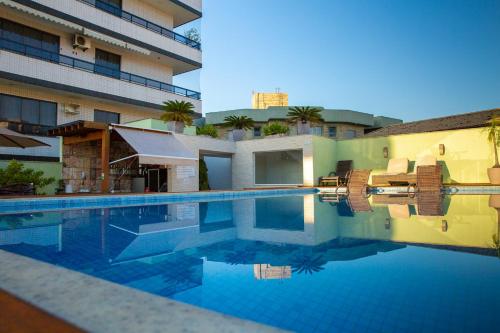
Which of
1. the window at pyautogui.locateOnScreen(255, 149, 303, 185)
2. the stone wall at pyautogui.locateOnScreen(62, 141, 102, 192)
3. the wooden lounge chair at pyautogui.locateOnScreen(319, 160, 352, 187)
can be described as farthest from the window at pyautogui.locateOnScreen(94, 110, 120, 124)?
the wooden lounge chair at pyautogui.locateOnScreen(319, 160, 352, 187)

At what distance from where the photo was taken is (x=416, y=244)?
18.8ft

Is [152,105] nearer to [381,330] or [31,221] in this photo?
[31,221]

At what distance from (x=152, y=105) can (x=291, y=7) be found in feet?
41.5

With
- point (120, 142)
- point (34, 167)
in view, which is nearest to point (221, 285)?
point (34, 167)

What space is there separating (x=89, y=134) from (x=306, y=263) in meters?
15.3

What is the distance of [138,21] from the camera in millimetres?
22625

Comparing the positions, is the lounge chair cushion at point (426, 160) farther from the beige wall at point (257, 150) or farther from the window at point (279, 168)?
the window at point (279, 168)

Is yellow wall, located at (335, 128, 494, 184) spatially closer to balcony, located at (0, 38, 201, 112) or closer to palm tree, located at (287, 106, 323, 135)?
→ palm tree, located at (287, 106, 323, 135)

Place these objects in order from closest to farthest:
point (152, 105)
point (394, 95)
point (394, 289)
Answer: point (394, 289) → point (152, 105) → point (394, 95)

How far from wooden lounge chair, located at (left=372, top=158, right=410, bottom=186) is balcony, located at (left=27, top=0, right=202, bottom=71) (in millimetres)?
15541

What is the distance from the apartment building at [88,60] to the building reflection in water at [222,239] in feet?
34.3

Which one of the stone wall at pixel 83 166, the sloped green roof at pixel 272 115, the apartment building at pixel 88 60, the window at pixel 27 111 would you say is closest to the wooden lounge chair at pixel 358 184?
the apartment building at pixel 88 60

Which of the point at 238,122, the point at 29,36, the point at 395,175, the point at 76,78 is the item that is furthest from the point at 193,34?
the point at 395,175

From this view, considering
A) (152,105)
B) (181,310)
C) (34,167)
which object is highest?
(152,105)
